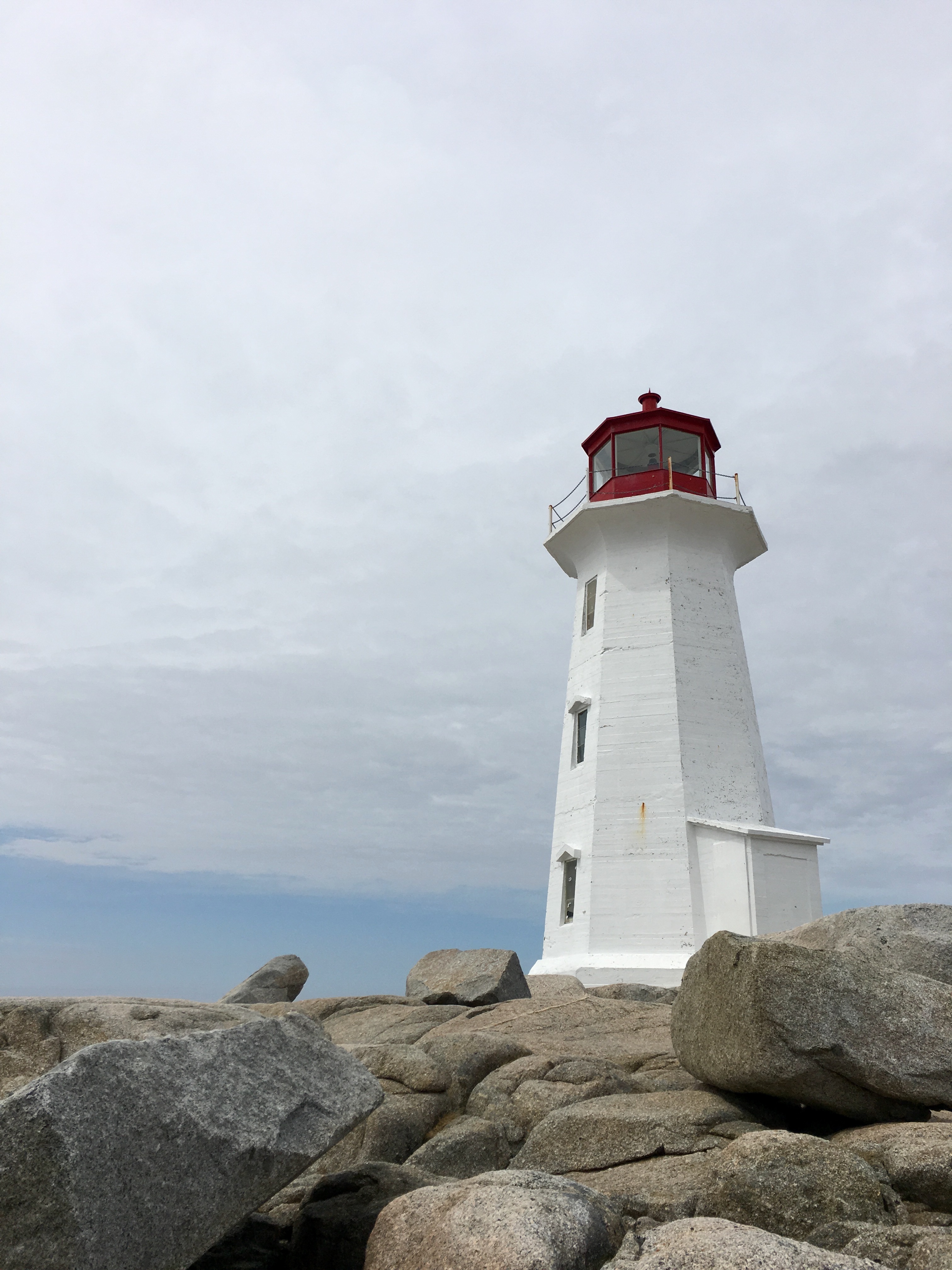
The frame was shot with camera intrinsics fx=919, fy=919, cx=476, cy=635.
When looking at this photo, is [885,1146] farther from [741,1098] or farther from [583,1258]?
[583,1258]

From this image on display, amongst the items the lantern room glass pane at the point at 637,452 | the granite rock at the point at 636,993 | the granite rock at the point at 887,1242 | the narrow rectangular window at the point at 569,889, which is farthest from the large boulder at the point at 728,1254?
the lantern room glass pane at the point at 637,452

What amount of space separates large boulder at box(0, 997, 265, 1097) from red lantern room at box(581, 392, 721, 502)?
16898 mm

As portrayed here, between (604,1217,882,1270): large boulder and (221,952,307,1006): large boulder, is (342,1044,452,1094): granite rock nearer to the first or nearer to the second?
(604,1217,882,1270): large boulder

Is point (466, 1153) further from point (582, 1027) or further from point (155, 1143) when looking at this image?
point (582, 1027)

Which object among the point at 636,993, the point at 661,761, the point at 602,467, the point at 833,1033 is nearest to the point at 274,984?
the point at 636,993

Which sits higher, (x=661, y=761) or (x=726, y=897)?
(x=661, y=761)

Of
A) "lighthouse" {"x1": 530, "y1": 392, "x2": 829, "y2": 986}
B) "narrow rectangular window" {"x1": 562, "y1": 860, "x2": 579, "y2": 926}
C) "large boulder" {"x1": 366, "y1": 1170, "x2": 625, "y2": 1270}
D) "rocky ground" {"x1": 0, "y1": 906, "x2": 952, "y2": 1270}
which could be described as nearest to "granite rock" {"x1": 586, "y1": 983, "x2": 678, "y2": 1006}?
"lighthouse" {"x1": 530, "y1": 392, "x2": 829, "y2": 986}

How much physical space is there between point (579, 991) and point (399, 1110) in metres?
5.07

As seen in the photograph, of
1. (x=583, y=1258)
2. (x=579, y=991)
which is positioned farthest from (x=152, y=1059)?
(x=579, y=991)

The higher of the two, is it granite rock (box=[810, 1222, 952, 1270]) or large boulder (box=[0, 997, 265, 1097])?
large boulder (box=[0, 997, 265, 1097])

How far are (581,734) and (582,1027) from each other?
35.8 ft

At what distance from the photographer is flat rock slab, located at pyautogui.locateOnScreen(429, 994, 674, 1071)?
928 centimetres

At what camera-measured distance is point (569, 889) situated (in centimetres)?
1988

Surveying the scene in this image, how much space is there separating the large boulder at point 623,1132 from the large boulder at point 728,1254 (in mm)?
2028
